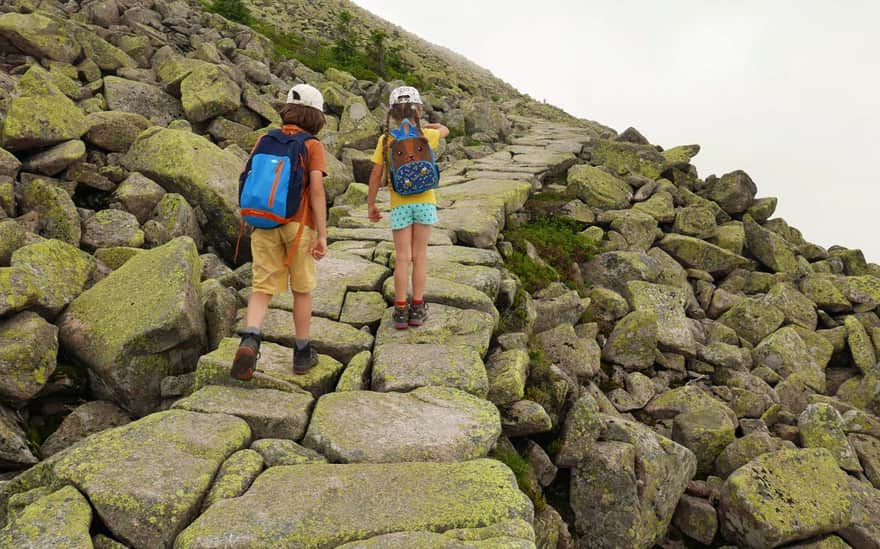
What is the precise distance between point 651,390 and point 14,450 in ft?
26.0

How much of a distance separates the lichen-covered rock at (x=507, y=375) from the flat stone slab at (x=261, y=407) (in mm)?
1975

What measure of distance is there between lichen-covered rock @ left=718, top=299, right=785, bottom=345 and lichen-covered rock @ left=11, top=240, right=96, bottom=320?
1161 cm

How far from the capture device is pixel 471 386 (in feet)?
19.6

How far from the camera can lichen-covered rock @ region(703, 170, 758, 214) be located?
666 inches

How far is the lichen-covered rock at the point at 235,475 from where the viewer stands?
4.14 metres

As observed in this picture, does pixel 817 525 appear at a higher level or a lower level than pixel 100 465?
higher

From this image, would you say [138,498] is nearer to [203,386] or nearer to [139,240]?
[203,386]

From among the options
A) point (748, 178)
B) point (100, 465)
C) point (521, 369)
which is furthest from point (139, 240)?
point (748, 178)

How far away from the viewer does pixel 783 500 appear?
20.6ft

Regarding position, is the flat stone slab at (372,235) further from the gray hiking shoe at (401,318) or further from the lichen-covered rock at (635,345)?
the lichen-covered rock at (635,345)

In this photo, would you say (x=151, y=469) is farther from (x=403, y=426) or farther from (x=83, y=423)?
(x=83, y=423)

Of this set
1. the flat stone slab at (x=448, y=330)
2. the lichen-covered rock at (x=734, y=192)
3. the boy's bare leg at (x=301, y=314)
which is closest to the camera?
the boy's bare leg at (x=301, y=314)

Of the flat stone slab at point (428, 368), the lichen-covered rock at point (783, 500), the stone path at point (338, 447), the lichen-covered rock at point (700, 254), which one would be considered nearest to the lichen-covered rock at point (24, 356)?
the stone path at point (338, 447)

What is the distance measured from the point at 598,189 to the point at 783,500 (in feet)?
33.3
